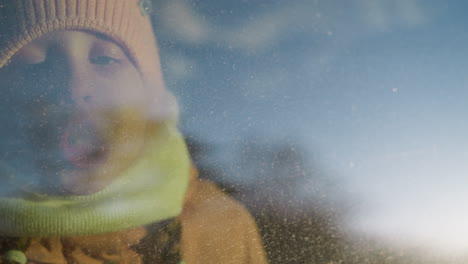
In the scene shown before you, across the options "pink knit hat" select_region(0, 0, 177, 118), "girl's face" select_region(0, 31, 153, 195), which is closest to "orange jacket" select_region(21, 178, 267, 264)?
"girl's face" select_region(0, 31, 153, 195)

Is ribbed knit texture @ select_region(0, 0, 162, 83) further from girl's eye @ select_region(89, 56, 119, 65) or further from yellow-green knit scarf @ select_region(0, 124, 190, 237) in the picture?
yellow-green knit scarf @ select_region(0, 124, 190, 237)

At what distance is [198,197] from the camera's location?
0.85 metres

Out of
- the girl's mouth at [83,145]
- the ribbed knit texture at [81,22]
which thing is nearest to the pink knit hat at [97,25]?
the ribbed knit texture at [81,22]

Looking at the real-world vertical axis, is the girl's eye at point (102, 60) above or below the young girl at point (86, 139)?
above

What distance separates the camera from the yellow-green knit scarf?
26.1 inches

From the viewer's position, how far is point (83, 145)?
668 millimetres

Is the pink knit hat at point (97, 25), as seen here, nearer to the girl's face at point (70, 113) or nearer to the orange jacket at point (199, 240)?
the girl's face at point (70, 113)

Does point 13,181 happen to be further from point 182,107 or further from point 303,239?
point 303,239

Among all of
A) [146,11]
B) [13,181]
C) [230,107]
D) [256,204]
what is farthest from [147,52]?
[256,204]

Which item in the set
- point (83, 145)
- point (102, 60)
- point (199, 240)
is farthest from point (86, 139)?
point (199, 240)

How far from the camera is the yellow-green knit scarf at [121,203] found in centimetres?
66

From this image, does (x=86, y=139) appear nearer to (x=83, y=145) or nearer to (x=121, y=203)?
(x=83, y=145)

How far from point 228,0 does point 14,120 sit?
389 mm

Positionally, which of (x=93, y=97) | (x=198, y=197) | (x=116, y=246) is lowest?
(x=116, y=246)
